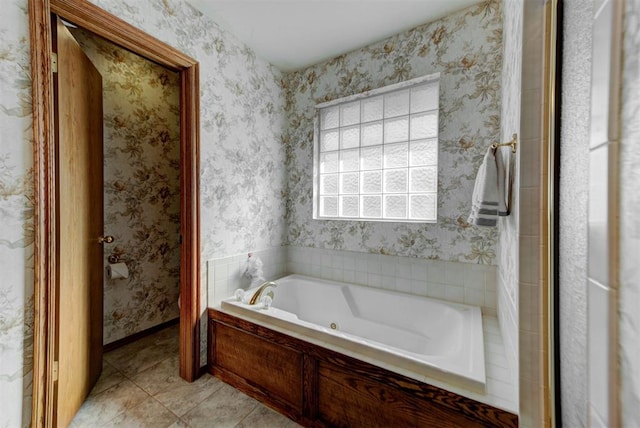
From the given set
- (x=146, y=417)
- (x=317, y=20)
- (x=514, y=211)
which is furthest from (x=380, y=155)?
(x=146, y=417)

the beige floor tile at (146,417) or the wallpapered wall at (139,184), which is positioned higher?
the wallpapered wall at (139,184)

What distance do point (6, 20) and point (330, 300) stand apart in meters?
2.37

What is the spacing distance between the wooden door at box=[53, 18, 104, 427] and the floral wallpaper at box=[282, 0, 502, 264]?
1754mm

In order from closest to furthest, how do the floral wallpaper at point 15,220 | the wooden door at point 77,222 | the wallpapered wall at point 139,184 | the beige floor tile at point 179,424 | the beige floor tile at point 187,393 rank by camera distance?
the floral wallpaper at point 15,220
the wooden door at point 77,222
the beige floor tile at point 179,424
the beige floor tile at point 187,393
the wallpapered wall at point 139,184

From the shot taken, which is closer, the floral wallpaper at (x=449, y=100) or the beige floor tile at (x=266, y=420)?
the beige floor tile at (x=266, y=420)

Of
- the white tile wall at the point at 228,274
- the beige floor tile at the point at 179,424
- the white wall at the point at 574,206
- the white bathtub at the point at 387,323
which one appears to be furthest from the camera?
the white tile wall at the point at 228,274

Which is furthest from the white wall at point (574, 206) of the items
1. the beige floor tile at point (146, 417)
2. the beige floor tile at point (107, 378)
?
the beige floor tile at point (107, 378)

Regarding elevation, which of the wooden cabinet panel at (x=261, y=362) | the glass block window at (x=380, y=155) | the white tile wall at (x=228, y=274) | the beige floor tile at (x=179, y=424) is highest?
the glass block window at (x=380, y=155)

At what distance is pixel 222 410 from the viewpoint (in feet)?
5.12

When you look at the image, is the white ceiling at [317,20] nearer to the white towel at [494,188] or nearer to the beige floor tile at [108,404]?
the white towel at [494,188]

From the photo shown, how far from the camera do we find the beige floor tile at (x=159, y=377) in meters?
1.76

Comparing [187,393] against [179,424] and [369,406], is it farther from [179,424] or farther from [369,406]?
[369,406]

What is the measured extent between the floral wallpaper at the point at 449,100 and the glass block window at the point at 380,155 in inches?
Result: 3.6

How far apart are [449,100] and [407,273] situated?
132 cm
